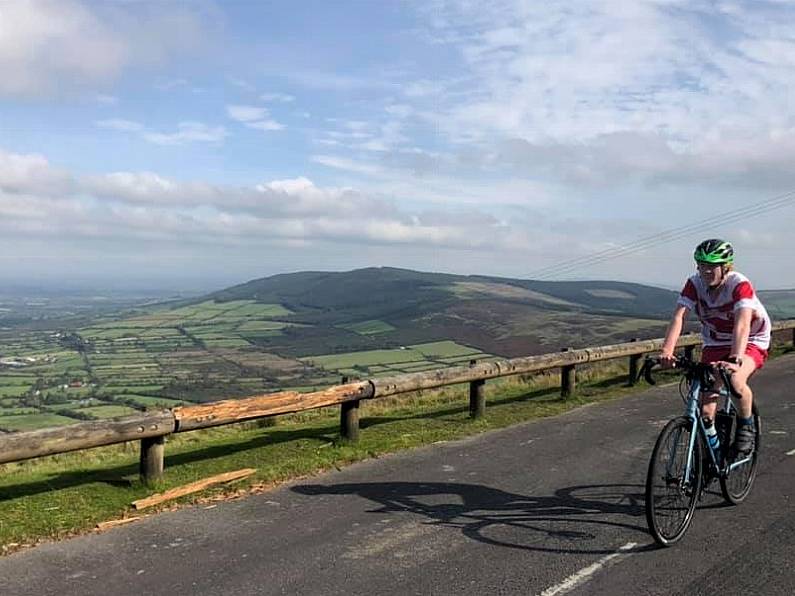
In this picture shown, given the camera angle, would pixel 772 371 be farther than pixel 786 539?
Yes

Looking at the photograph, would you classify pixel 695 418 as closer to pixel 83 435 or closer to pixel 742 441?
pixel 742 441

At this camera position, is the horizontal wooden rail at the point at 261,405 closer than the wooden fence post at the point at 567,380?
Yes

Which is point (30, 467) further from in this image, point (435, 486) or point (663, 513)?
point (663, 513)

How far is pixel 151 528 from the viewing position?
5305 mm

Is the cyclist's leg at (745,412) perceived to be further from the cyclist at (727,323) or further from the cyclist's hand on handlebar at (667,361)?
the cyclist's hand on handlebar at (667,361)

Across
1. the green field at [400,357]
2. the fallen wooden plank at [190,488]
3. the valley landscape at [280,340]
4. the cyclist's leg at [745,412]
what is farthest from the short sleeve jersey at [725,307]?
the green field at [400,357]

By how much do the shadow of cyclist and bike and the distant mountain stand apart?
28.2 meters

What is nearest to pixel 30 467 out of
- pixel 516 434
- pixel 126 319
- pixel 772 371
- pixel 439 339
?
pixel 516 434

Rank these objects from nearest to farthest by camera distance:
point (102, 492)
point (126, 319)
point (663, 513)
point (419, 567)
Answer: point (419, 567), point (663, 513), point (102, 492), point (126, 319)

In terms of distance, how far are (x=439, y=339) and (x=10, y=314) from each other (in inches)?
3827

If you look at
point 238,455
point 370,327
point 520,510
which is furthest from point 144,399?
point 370,327

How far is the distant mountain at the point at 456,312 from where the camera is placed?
48938 millimetres

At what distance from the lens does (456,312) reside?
7731 centimetres

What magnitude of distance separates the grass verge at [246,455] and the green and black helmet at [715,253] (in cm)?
400
